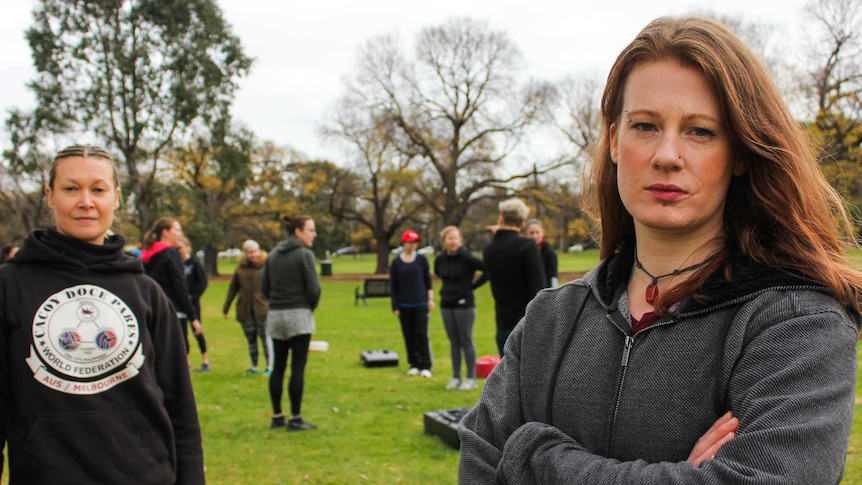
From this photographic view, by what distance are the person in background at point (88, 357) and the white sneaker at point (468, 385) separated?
21.2 ft

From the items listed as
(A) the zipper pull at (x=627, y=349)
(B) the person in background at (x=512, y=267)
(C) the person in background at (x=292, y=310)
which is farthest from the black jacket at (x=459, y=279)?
(A) the zipper pull at (x=627, y=349)

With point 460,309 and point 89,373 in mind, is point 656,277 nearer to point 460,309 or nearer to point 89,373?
point 89,373

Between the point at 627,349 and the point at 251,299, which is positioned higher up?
the point at 627,349

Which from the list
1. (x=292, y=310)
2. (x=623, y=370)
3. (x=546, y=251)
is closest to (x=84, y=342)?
(x=623, y=370)

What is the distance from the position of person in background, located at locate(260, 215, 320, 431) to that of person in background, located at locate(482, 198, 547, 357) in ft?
6.38

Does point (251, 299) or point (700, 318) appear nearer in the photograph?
point (700, 318)

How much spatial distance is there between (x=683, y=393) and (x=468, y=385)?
313 inches

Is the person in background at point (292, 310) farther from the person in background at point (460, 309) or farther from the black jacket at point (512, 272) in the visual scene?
the person in background at point (460, 309)

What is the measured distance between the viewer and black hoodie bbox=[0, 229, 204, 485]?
2.64m

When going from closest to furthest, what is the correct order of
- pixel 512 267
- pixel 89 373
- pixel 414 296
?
pixel 89 373 → pixel 512 267 → pixel 414 296

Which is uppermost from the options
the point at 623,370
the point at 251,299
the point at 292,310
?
the point at 623,370

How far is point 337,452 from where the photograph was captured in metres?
6.67

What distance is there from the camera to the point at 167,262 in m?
8.72

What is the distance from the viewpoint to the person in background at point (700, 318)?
1343mm
